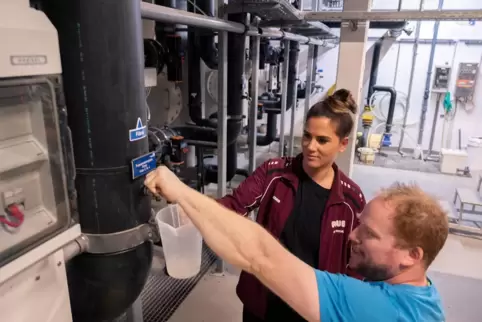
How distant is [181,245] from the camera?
138cm

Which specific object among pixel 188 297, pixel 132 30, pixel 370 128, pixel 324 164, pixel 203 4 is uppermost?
pixel 203 4

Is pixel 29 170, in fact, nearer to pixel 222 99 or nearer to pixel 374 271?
pixel 374 271

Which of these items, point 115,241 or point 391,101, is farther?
point 391,101

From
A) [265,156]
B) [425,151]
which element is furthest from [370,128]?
[265,156]

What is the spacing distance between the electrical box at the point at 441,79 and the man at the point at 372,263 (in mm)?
5459

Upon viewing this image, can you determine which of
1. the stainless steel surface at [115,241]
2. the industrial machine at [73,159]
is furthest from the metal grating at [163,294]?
the stainless steel surface at [115,241]

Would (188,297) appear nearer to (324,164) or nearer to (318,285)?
(324,164)

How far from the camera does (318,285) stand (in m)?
0.74

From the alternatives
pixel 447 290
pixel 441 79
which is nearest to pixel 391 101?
pixel 441 79

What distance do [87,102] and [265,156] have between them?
4.55 m

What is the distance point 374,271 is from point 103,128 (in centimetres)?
73

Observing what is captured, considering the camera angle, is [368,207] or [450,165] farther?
[450,165]

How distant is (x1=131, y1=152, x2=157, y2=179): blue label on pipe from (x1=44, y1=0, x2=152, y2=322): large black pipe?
0.02 meters

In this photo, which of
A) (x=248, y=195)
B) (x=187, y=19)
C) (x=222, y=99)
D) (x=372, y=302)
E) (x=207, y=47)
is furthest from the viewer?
(x=207, y=47)
